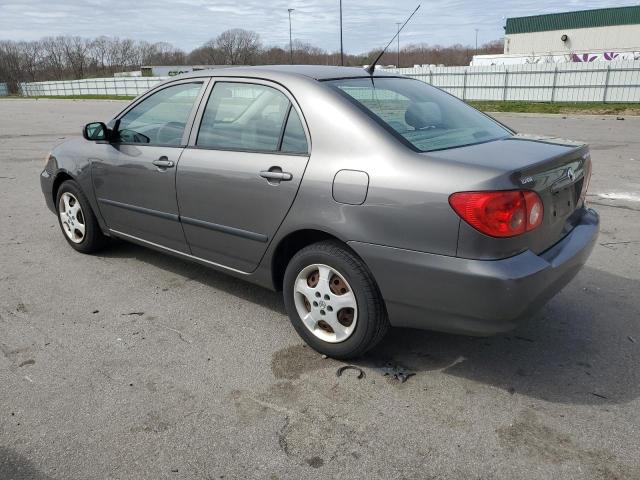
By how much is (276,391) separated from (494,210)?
1.45 m

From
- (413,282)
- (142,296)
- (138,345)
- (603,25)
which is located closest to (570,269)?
(413,282)

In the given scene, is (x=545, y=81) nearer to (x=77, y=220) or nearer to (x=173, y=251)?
(x=77, y=220)

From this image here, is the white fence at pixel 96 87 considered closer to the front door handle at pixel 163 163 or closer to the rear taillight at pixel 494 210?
the front door handle at pixel 163 163

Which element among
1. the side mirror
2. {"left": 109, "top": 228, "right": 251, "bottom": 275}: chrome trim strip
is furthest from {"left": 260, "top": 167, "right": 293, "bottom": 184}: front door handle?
the side mirror

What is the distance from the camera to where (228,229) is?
3555 mm

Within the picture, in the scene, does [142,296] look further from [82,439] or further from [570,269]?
[570,269]

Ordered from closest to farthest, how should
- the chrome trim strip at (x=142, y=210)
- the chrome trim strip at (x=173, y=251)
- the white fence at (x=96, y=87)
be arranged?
1. the chrome trim strip at (x=173, y=251)
2. the chrome trim strip at (x=142, y=210)
3. the white fence at (x=96, y=87)

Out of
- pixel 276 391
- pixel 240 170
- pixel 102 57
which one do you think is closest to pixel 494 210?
pixel 276 391

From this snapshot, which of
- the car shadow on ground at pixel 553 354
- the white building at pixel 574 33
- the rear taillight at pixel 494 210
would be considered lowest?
the car shadow on ground at pixel 553 354

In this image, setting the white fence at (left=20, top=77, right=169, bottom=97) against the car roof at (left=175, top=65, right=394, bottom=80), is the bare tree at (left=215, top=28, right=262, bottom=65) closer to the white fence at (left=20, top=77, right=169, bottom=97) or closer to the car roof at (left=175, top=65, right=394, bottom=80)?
the white fence at (left=20, top=77, right=169, bottom=97)

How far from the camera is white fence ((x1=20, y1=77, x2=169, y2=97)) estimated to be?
4728 centimetres

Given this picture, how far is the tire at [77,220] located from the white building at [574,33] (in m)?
49.7

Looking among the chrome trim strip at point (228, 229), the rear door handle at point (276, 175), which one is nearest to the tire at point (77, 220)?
the chrome trim strip at point (228, 229)

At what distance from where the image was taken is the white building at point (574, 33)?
52.8 meters
